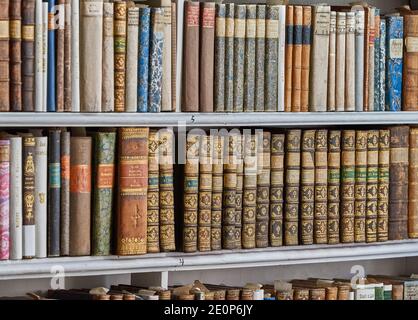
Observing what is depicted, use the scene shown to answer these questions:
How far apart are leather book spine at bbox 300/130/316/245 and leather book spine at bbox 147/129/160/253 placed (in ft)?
1.24

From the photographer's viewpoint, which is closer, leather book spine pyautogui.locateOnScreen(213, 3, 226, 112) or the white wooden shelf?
the white wooden shelf

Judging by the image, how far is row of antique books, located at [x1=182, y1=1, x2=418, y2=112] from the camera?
2.60 metres

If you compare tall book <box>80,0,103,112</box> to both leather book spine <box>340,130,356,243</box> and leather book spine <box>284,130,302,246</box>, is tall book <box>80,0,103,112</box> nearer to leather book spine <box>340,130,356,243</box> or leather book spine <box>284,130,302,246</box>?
leather book spine <box>284,130,302,246</box>

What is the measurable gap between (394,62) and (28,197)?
38.7 inches

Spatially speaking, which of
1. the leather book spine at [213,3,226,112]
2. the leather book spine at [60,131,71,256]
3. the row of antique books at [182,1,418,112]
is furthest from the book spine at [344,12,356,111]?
the leather book spine at [60,131,71,256]

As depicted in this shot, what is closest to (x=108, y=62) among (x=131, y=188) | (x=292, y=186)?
(x=131, y=188)

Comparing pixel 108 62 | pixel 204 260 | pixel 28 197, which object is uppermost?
pixel 108 62

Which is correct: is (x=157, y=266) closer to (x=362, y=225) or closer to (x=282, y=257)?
(x=282, y=257)

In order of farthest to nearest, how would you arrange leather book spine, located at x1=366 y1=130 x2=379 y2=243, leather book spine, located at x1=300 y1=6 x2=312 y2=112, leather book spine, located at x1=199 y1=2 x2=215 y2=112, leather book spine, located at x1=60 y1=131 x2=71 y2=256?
leather book spine, located at x1=366 y1=130 x2=379 y2=243, leather book spine, located at x1=300 y1=6 x2=312 y2=112, leather book spine, located at x1=199 y1=2 x2=215 y2=112, leather book spine, located at x1=60 y1=131 x2=71 y2=256

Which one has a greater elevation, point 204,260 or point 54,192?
point 54,192

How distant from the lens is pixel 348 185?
109 inches

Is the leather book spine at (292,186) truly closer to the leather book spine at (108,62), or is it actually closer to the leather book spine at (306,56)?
the leather book spine at (306,56)

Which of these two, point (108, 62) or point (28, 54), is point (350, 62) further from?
point (28, 54)
